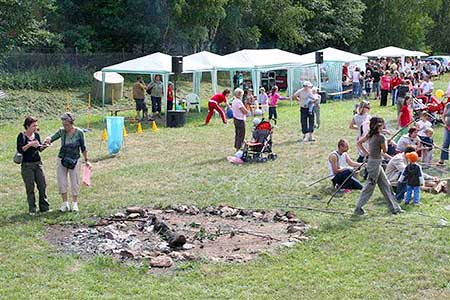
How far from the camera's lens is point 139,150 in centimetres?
1734

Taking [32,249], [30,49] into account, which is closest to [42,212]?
[32,249]

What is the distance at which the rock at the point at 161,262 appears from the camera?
804cm

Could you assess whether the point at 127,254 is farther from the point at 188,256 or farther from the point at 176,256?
the point at 188,256

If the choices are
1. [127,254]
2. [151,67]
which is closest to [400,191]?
[127,254]

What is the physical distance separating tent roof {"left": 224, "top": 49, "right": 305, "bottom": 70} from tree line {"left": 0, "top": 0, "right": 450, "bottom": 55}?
7.96 m

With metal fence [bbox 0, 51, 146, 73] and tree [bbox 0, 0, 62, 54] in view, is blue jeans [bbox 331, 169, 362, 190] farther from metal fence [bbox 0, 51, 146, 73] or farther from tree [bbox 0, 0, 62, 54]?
metal fence [bbox 0, 51, 146, 73]

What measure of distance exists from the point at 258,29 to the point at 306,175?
29.7 meters

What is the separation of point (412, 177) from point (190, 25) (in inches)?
1044

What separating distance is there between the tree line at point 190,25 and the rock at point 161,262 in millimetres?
18599

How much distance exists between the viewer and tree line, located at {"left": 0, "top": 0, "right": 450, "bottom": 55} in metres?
29.1

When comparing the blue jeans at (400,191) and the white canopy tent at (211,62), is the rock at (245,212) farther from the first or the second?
the white canopy tent at (211,62)

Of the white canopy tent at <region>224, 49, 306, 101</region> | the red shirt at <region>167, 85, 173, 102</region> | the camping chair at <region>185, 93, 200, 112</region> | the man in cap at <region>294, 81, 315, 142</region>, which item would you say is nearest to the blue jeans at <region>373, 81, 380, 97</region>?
the white canopy tent at <region>224, 49, 306, 101</region>

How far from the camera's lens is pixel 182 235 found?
8891 millimetres

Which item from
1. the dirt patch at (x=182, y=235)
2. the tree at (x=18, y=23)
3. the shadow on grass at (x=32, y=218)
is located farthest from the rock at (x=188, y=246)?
the tree at (x=18, y=23)
